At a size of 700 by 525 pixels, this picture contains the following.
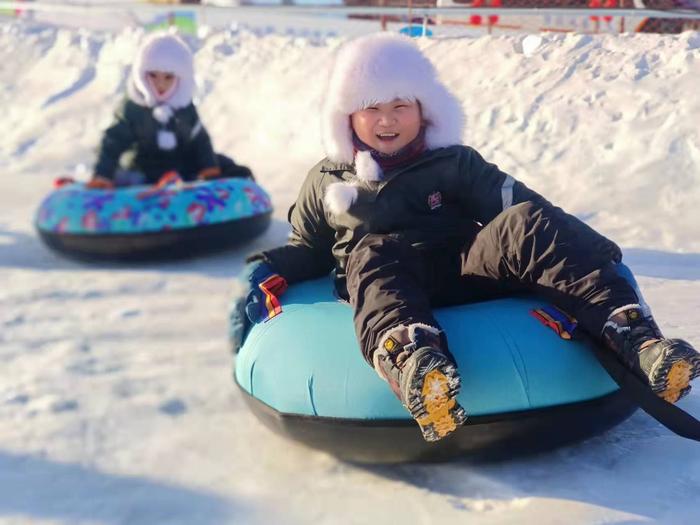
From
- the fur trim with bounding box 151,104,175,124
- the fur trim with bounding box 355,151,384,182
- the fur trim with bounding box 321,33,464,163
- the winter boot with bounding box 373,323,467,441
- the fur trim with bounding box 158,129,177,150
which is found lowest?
the fur trim with bounding box 158,129,177,150

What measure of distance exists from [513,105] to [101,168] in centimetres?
332

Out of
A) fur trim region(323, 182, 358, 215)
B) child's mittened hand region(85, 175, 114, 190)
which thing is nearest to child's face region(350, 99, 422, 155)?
fur trim region(323, 182, 358, 215)

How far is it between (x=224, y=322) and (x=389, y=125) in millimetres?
1469

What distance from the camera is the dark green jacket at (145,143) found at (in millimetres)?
5258

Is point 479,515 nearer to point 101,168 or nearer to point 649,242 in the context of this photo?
point 649,242

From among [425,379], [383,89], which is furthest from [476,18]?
[425,379]

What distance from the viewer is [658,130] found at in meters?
5.89

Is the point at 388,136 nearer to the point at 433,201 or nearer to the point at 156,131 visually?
the point at 433,201

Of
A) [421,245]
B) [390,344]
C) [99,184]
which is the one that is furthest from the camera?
[99,184]

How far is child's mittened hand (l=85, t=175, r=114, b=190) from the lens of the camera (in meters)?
5.07

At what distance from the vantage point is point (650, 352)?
6.79 feet

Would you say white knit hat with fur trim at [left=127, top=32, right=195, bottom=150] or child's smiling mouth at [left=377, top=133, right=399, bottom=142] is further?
white knit hat with fur trim at [left=127, top=32, right=195, bottom=150]

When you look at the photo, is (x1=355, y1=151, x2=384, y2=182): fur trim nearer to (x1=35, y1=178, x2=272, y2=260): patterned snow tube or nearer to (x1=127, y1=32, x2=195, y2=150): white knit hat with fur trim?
(x1=35, y1=178, x2=272, y2=260): patterned snow tube

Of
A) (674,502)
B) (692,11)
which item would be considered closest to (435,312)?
(674,502)
